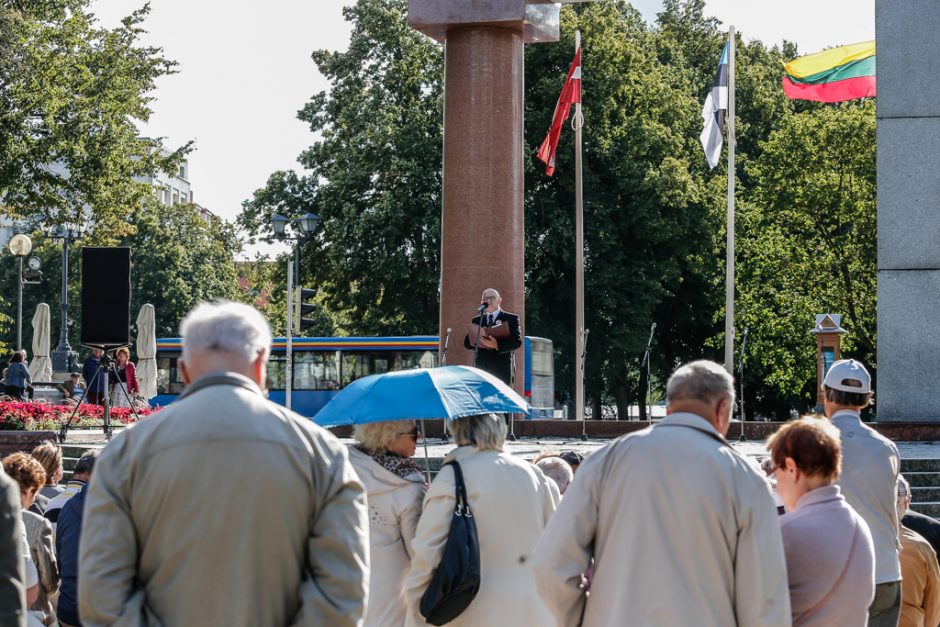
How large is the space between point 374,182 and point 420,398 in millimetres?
33895

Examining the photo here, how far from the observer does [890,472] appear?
6375 millimetres

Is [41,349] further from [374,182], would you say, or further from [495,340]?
[495,340]

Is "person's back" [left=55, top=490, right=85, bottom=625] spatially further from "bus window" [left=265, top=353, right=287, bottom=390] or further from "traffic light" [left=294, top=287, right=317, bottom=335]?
"bus window" [left=265, top=353, right=287, bottom=390]

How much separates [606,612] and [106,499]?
→ 1.65m

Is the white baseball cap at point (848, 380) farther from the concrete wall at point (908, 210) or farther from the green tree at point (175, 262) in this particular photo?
the green tree at point (175, 262)

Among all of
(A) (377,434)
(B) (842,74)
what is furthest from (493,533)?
(B) (842,74)

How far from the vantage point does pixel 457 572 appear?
558 cm

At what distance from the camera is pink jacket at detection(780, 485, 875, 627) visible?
467cm

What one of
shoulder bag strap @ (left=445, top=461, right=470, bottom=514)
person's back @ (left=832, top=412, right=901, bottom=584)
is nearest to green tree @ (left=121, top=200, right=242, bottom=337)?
person's back @ (left=832, top=412, right=901, bottom=584)

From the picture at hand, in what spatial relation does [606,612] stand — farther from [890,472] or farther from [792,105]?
[792,105]

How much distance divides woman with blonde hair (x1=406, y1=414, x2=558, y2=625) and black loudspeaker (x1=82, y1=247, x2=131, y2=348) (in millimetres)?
14233

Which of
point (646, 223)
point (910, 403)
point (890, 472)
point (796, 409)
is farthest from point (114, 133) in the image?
point (890, 472)

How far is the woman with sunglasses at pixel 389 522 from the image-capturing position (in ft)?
19.3

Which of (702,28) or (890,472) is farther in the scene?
(702,28)
